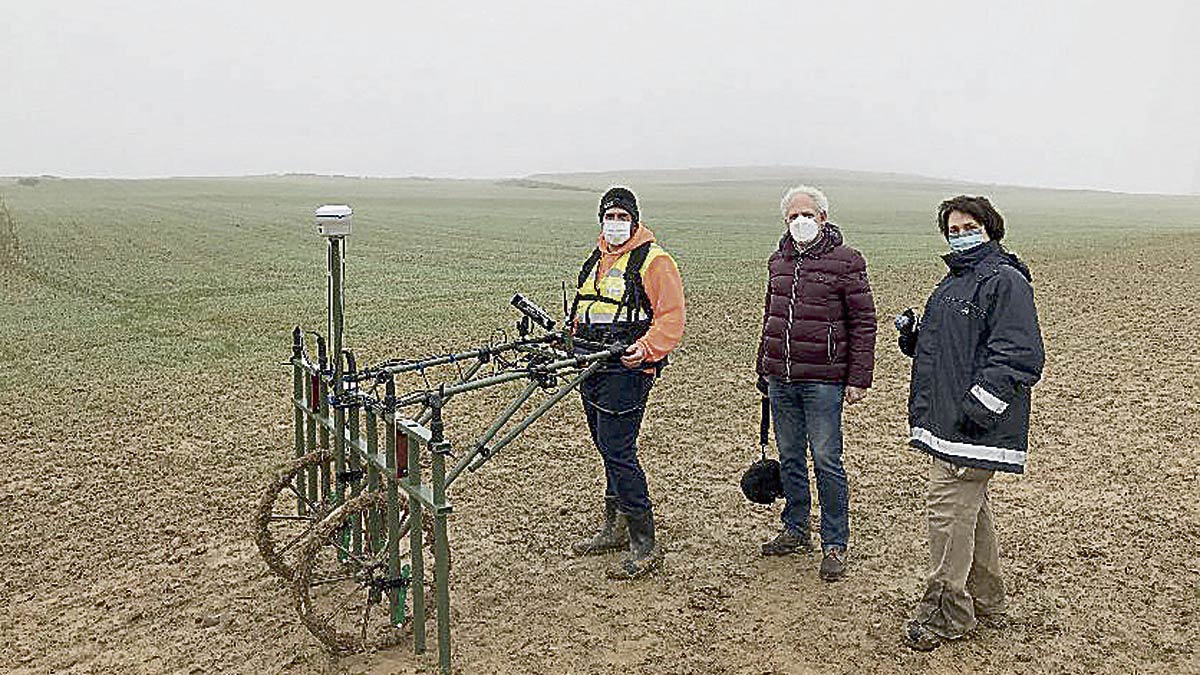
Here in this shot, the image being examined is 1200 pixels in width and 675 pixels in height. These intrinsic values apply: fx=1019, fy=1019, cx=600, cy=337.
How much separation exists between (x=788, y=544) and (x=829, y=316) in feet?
4.87

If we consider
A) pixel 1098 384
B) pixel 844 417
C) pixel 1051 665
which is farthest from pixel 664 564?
pixel 1098 384

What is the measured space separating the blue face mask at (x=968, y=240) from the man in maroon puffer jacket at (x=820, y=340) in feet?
3.11

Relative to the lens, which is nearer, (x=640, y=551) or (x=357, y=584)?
(x=357, y=584)

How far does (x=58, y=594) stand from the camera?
6.05m

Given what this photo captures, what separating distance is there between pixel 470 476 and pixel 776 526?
2532mm

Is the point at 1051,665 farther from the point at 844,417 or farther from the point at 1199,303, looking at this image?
the point at 1199,303

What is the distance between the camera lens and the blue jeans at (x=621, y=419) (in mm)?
5816

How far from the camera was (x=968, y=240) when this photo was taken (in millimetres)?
4762

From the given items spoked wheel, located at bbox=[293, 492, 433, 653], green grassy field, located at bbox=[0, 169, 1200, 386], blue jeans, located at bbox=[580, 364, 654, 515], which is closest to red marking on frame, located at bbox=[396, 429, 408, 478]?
spoked wheel, located at bbox=[293, 492, 433, 653]

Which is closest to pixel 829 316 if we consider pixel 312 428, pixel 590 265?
pixel 590 265

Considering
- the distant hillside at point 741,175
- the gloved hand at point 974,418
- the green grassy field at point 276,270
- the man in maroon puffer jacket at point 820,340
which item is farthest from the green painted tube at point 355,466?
the distant hillside at point 741,175

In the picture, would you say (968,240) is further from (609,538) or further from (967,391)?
(609,538)

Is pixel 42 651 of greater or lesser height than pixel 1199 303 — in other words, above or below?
below

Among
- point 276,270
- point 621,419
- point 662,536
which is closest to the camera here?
point 621,419
